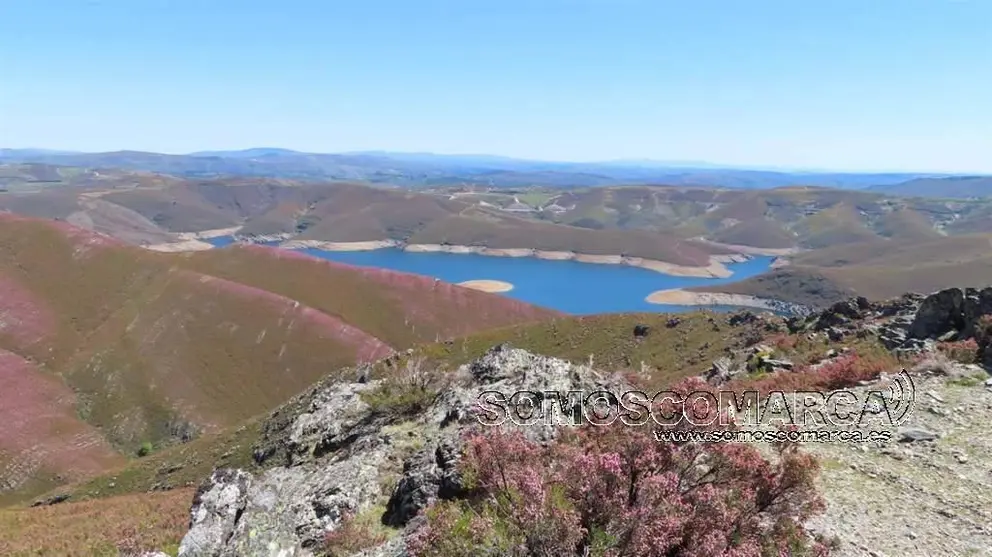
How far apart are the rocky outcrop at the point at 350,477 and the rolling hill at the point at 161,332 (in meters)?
48.9

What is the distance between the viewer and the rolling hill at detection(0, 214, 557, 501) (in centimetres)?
5897

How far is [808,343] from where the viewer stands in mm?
24719

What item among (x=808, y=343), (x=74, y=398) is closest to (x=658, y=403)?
(x=808, y=343)

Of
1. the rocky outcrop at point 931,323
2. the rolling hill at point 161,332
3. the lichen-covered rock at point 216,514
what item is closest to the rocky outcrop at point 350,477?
the lichen-covered rock at point 216,514

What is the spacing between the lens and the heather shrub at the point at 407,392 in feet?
47.2

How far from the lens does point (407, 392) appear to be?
1475 centimetres

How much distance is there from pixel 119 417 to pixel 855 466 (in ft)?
235

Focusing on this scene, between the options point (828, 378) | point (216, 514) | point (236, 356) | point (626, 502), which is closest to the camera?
point (626, 502)

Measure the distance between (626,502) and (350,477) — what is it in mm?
6711

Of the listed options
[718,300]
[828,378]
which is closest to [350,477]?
[828,378]

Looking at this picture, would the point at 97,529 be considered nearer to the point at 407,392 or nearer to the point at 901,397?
the point at 407,392

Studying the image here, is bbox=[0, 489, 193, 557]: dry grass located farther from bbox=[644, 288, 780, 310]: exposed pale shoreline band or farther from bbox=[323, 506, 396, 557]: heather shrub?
bbox=[644, 288, 780, 310]: exposed pale shoreline band

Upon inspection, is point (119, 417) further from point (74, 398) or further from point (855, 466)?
point (855, 466)

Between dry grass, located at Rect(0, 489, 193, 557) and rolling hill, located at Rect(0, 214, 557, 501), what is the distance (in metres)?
34.3
